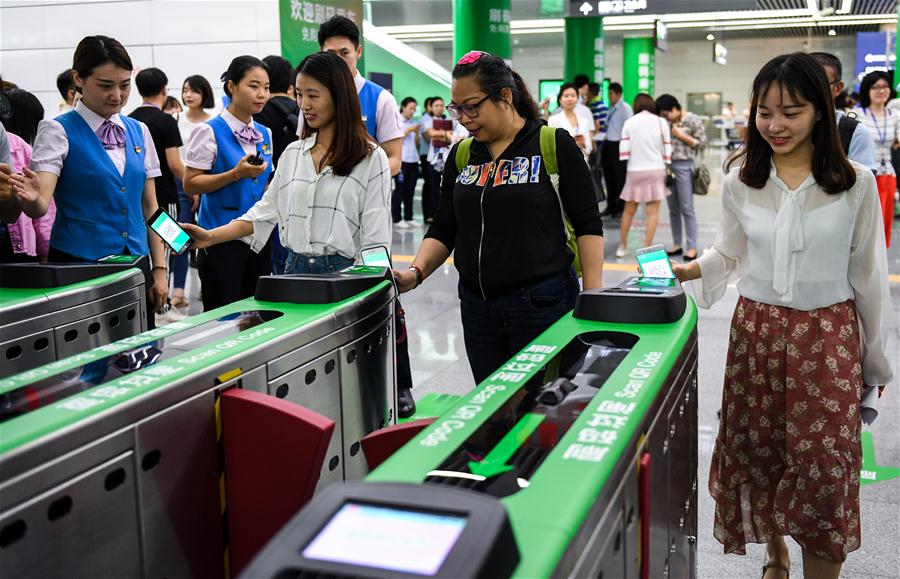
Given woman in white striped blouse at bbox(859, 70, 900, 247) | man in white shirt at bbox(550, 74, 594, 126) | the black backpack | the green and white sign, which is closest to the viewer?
the black backpack

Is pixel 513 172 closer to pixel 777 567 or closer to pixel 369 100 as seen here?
pixel 777 567

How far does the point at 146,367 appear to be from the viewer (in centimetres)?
147

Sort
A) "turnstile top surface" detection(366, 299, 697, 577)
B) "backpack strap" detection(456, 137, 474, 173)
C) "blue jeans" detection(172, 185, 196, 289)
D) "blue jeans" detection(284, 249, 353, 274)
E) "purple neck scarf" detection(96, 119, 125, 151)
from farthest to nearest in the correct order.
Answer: "blue jeans" detection(172, 185, 196, 289) < "purple neck scarf" detection(96, 119, 125, 151) < "blue jeans" detection(284, 249, 353, 274) < "backpack strap" detection(456, 137, 474, 173) < "turnstile top surface" detection(366, 299, 697, 577)

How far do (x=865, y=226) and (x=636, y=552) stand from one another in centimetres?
118

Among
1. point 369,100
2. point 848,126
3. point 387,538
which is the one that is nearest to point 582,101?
point 848,126

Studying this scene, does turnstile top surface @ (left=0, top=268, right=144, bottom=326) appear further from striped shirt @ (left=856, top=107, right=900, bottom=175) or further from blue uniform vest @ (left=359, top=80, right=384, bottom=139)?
striped shirt @ (left=856, top=107, right=900, bottom=175)

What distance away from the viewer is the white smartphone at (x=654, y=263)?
1921 millimetres

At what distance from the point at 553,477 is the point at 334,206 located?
63.2 inches

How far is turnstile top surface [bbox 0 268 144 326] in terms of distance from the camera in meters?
1.95

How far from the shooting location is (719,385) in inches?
160

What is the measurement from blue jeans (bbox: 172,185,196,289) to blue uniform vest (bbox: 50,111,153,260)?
289cm

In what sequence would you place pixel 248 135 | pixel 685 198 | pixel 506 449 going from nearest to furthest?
pixel 506 449
pixel 248 135
pixel 685 198

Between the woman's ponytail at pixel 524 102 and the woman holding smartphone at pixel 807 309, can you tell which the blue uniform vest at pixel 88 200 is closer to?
the woman's ponytail at pixel 524 102

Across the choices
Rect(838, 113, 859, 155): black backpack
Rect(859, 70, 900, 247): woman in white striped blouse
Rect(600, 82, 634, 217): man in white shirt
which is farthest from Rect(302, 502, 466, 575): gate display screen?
Rect(600, 82, 634, 217): man in white shirt
